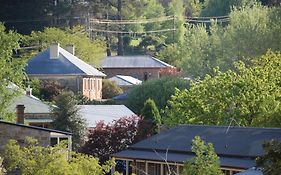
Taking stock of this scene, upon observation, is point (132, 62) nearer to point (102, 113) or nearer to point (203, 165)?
point (102, 113)

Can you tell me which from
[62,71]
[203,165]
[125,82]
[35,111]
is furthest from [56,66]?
[203,165]

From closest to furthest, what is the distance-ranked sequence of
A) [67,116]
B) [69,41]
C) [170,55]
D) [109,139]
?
[109,139] < [67,116] < [69,41] < [170,55]

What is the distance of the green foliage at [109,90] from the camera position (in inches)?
3531

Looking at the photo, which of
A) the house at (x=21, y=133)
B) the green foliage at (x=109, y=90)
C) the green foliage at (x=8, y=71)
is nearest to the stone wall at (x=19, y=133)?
the house at (x=21, y=133)

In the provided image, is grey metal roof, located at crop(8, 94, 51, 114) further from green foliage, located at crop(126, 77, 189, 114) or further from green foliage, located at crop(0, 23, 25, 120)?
green foliage, located at crop(126, 77, 189, 114)

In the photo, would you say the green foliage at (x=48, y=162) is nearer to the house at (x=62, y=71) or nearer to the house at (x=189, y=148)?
the house at (x=189, y=148)

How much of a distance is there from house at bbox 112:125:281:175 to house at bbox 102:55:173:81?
60002 millimetres

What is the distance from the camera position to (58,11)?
10400 cm

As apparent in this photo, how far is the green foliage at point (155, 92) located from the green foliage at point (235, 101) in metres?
23.0

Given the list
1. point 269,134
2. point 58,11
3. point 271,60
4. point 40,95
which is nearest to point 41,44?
point 58,11

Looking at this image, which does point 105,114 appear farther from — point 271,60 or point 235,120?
point 235,120

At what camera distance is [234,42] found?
7781 cm

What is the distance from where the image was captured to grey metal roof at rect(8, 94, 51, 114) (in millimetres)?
61156

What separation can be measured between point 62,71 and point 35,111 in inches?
849
